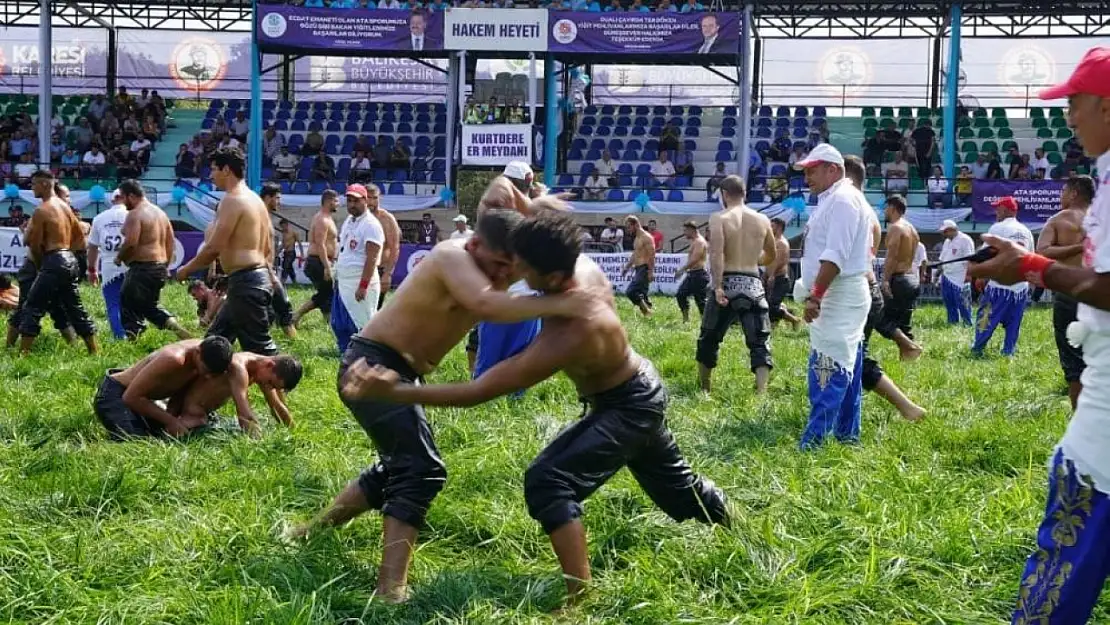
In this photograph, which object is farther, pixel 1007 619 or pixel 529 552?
pixel 529 552

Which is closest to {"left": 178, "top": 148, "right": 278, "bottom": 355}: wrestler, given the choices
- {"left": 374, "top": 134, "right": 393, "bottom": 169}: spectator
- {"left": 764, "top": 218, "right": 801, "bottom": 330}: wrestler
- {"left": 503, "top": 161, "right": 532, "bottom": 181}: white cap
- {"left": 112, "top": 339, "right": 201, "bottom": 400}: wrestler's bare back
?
{"left": 112, "top": 339, "right": 201, "bottom": 400}: wrestler's bare back

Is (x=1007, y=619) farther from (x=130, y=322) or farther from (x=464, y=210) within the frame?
(x=464, y=210)

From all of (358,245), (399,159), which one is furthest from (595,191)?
(358,245)

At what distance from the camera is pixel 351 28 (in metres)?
25.6

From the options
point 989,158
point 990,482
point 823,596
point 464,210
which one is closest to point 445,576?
point 823,596

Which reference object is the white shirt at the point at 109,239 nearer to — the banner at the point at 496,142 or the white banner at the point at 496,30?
the banner at the point at 496,142

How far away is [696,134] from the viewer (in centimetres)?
3070

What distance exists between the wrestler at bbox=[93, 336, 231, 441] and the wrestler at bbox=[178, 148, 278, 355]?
901mm

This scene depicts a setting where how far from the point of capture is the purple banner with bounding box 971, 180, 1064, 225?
23.8m

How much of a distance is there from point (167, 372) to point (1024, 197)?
828 inches

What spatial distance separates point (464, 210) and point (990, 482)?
67.6 feet

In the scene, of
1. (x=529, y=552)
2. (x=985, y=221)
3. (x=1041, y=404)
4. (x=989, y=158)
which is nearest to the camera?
(x=529, y=552)

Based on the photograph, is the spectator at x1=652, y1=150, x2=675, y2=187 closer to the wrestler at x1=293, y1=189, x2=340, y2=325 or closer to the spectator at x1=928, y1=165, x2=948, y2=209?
the spectator at x1=928, y1=165, x2=948, y2=209

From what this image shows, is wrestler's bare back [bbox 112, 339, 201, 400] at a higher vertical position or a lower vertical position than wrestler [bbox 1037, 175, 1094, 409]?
lower
